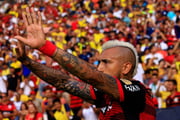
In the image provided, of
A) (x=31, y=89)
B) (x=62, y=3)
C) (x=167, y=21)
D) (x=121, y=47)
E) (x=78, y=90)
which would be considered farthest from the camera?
(x=62, y=3)

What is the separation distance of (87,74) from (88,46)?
8.93 metres

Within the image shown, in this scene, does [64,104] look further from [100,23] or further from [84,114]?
[100,23]

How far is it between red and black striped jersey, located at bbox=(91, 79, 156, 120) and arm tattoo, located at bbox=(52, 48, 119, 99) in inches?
2.7

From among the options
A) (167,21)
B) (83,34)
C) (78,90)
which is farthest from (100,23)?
(78,90)

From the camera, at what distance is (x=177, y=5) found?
14.0 m

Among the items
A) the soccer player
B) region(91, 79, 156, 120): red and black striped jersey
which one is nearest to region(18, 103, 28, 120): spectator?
the soccer player

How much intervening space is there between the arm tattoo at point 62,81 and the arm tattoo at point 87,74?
1.75 feet

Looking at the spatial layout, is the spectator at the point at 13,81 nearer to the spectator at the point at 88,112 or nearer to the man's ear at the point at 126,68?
the spectator at the point at 88,112

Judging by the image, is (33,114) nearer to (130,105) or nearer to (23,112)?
(23,112)

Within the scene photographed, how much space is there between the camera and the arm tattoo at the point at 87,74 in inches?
91.0

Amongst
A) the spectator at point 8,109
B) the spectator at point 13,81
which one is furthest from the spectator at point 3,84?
the spectator at point 8,109

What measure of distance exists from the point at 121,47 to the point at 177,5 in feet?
Answer: 39.5

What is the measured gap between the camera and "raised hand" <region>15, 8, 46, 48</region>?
2.29 meters

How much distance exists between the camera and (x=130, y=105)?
241cm
